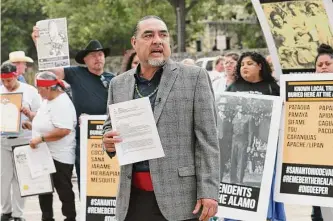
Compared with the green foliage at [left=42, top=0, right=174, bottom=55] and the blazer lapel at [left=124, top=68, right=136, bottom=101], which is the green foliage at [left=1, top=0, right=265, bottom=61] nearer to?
the green foliage at [left=42, top=0, right=174, bottom=55]

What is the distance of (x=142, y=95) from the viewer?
16.7 feet

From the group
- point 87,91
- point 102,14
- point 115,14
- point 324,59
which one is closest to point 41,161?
point 87,91

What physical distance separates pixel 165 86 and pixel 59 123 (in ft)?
14.1

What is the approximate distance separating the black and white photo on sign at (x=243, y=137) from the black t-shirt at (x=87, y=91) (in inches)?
47.5

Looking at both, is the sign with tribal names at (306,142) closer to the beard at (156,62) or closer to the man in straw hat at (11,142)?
the beard at (156,62)

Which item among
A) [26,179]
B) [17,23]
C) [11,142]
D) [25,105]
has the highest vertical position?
[17,23]

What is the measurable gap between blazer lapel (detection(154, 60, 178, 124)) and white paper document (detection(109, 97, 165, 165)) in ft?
0.17

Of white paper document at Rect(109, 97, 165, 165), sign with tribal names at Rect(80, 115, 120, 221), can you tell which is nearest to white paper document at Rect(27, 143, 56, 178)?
sign with tribal names at Rect(80, 115, 120, 221)

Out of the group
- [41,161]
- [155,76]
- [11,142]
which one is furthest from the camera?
[11,142]

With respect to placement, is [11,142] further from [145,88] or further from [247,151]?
[145,88]

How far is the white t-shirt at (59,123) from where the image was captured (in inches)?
360

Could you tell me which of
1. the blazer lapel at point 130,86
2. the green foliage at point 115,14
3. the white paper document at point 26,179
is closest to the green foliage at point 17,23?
the green foliage at point 115,14

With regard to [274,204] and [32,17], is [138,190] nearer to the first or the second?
[274,204]

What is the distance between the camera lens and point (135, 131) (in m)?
5.00
